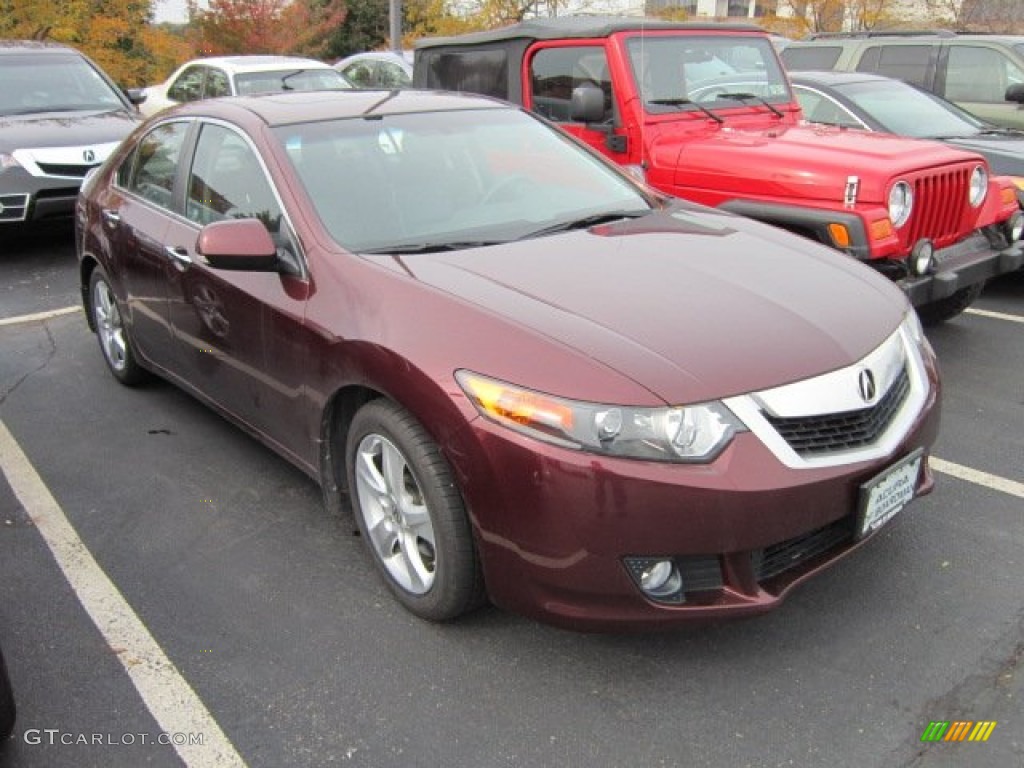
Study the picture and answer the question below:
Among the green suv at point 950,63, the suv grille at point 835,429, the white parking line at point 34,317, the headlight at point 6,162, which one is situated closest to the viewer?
the suv grille at point 835,429

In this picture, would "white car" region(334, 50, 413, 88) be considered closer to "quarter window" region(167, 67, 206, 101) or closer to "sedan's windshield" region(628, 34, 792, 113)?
"quarter window" region(167, 67, 206, 101)

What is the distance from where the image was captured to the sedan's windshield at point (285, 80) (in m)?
11.3

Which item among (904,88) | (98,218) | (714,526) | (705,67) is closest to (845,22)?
(904,88)

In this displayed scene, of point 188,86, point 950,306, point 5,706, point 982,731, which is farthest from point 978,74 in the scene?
point 188,86

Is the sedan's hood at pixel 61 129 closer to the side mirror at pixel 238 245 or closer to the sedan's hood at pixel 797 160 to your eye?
the sedan's hood at pixel 797 160

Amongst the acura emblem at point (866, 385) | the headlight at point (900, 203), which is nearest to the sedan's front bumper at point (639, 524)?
the acura emblem at point (866, 385)

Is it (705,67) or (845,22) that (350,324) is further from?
(845,22)

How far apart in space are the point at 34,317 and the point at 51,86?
350cm

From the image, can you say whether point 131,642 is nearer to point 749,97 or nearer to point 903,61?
point 749,97

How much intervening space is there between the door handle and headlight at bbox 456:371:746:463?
2.17 meters

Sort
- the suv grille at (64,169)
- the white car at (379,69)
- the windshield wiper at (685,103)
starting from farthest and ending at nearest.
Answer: the white car at (379,69)
the suv grille at (64,169)
the windshield wiper at (685,103)

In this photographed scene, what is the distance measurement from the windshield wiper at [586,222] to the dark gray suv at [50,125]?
5770 millimetres

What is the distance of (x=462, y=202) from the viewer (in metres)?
3.56

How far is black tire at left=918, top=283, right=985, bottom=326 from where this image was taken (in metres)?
5.44
